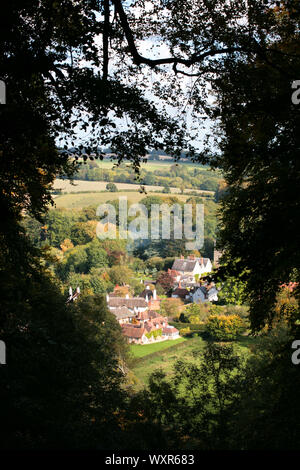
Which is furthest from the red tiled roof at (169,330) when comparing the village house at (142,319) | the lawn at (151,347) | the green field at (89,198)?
the green field at (89,198)

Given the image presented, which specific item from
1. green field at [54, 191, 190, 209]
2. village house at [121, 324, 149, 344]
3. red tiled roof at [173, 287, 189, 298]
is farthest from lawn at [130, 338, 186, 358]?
green field at [54, 191, 190, 209]

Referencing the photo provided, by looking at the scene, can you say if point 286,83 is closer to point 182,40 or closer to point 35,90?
point 182,40

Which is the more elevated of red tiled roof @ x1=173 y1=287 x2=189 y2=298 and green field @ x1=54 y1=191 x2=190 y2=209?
green field @ x1=54 y1=191 x2=190 y2=209

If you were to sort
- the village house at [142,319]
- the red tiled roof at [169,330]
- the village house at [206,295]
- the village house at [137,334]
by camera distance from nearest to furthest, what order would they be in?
1. the village house at [137,334]
2. the village house at [142,319]
3. the red tiled roof at [169,330]
4. the village house at [206,295]

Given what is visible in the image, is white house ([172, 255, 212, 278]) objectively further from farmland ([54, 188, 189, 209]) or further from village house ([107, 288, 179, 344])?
farmland ([54, 188, 189, 209])

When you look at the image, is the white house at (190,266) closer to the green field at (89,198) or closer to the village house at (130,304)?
the village house at (130,304)

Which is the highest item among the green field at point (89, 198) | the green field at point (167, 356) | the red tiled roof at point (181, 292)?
the green field at point (89, 198)
